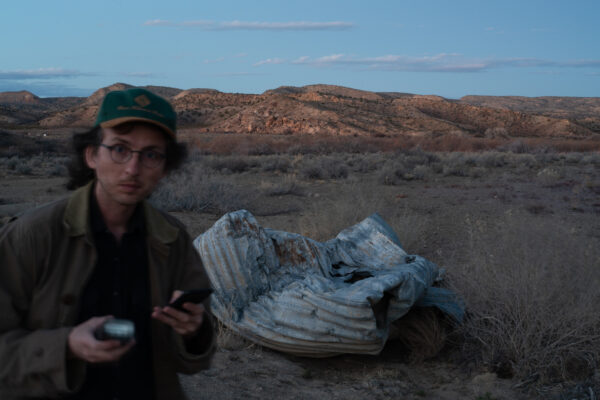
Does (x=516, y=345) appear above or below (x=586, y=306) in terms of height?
below

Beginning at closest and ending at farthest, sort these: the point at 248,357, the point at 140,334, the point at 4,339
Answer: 1. the point at 4,339
2. the point at 140,334
3. the point at 248,357

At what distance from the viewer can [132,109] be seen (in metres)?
1.71

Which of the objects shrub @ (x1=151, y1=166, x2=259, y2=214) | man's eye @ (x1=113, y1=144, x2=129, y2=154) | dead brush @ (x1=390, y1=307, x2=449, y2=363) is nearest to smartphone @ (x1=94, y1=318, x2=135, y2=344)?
man's eye @ (x1=113, y1=144, x2=129, y2=154)

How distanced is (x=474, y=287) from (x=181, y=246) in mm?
3206

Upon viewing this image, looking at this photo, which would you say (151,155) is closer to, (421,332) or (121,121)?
(121,121)

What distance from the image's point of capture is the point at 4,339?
57.5 inches

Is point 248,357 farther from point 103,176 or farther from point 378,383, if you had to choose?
point 103,176

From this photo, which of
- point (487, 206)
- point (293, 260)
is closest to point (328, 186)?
point (487, 206)

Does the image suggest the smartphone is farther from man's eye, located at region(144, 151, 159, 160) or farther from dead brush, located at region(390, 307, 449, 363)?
dead brush, located at region(390, 307, 449, 363)

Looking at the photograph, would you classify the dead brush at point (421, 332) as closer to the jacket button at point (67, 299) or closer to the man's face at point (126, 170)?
the man's face at point (126, 170)

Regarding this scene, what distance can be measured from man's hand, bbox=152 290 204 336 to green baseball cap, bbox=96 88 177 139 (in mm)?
569

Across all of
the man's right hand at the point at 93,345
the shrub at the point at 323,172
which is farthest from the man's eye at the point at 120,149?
the shrub at the point at 323,172

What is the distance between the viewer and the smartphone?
139 cm

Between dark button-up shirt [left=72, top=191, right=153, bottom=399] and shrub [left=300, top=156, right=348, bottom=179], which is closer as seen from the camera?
dark button-up shirt [left=72, top=191, right=153, bottom=399]
